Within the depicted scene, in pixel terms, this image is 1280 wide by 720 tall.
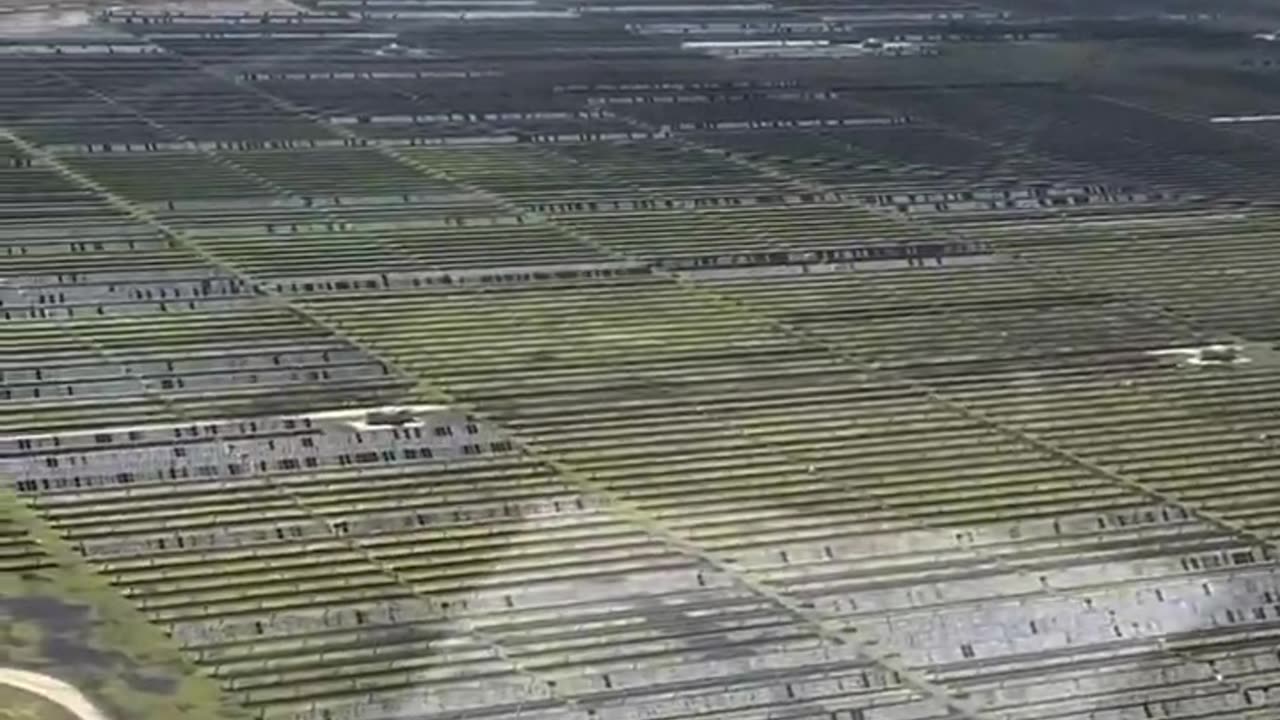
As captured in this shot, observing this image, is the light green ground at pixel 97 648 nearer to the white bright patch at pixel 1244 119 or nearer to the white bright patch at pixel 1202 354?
the white bright patch at pixel 1202 354

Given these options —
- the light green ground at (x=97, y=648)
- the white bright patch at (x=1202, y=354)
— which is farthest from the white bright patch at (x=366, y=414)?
the white bright patch at (x=1202, y=354)

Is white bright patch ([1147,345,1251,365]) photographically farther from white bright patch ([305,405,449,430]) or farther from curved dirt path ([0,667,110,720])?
curved dirt path ([0,667,110,720])

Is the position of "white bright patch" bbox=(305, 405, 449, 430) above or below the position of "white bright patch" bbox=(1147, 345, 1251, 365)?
below

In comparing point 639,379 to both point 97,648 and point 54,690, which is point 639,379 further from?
point 54,690

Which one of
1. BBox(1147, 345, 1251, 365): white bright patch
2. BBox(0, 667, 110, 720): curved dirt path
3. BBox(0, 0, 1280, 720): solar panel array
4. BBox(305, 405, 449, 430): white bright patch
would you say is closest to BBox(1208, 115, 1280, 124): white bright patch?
BBox(0, 0, 1280, 720): solar panel array

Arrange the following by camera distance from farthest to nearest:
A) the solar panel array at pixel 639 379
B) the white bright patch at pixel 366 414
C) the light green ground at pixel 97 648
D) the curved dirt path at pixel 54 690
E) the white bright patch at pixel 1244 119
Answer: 1. the white bright patch at pixel 1244 119
2. the white bright patch at pixel 366 414
3. the solar panel array at pixel 639 379
4. the light green ground at pixel 97 648
5. the curved dirt path at pixel 54 690

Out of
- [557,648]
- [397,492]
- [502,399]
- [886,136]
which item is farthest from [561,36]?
[557,648]

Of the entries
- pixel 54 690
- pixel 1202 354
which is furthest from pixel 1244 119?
pixel 54 690

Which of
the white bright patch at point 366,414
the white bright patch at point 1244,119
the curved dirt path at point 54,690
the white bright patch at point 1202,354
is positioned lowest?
the curved dirt path at point 54,690
